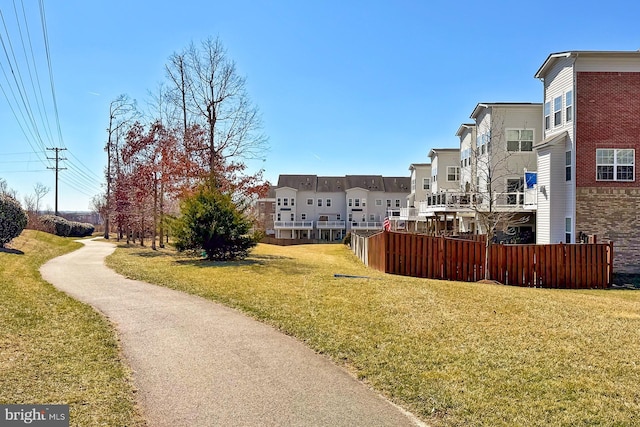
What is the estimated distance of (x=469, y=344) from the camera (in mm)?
6145

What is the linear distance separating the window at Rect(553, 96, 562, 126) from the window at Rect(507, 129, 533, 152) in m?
5.22

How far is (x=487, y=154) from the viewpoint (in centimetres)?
2753

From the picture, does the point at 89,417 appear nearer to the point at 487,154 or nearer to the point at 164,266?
the point at 164,266

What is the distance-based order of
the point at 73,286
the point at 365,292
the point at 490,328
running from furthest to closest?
1. the point at 73,286
2. the point at 365,292
3. the point at 490,328

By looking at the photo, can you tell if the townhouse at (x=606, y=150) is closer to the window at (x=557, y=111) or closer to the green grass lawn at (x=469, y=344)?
the window at (x=557, y=111)

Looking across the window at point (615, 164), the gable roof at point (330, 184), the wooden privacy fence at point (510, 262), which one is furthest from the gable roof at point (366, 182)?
the wooden privacy fence at point (510, 262)

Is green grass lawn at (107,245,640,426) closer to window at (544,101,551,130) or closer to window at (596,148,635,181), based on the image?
window at (596,148,635,181)

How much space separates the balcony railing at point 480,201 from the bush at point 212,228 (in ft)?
39.7

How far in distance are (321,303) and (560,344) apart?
14.0 feet

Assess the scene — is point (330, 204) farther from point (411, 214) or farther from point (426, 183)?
point (411, 214)

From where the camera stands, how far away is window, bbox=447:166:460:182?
38.1 meters

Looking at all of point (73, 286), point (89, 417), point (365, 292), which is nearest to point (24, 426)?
point (89, 417)

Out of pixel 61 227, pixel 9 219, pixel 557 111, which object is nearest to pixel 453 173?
pixel 557 111

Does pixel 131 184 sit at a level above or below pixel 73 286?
above
